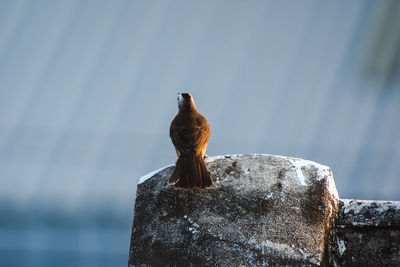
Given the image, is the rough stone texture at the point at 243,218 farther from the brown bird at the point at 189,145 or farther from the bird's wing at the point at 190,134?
the bird's wing at the point at 190,134

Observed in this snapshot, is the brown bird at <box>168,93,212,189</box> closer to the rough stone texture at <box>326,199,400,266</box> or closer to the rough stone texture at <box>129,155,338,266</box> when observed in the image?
the rough stone texture at <box>129,155,338,266</box>

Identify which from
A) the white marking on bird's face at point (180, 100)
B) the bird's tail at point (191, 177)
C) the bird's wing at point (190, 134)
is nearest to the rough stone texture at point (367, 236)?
the bird's tail at point (191, 177)

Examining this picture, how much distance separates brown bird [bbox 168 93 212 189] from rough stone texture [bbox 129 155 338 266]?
0.06 meters

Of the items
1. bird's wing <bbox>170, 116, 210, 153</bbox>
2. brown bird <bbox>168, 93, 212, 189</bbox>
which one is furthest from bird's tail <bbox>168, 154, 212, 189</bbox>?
bird's wing <bbox>170, 116, 210, 153</bbox>

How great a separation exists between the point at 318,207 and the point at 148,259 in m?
0.71

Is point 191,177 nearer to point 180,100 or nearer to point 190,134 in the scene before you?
point 190,134

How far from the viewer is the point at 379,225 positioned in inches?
74.3

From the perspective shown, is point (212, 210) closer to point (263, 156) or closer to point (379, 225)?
point (263, 156)

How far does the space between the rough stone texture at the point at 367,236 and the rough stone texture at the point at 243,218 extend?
65 millimetres

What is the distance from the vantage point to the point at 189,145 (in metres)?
3.01

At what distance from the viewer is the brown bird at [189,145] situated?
84.3 inches

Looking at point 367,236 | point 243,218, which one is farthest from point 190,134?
Result: point 367,236

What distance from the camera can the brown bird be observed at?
84.3 inches

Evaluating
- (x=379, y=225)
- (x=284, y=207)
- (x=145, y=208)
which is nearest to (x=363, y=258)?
(x=379, y=225)
